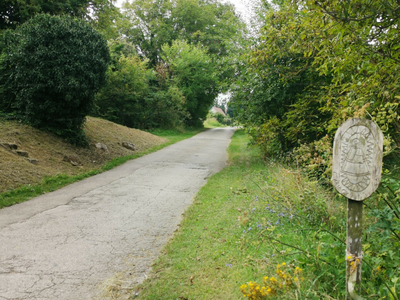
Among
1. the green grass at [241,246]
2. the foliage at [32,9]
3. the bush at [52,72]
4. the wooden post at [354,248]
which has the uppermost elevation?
the foliage at [32,9]

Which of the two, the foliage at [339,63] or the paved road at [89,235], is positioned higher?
the foliage at [339,63]

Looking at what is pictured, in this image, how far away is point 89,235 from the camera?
5.26m

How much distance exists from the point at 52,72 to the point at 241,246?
9.42 meters

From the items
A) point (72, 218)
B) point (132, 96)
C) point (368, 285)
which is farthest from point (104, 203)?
point (132, 96)

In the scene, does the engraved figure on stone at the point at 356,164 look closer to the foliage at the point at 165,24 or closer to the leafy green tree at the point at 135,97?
the leafy green tree at the point at 135,97

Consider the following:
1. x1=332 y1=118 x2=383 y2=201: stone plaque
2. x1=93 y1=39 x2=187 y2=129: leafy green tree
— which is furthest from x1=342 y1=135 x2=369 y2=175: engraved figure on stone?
x1=93 y1=39 x2=187 y2=129: leafy green tree

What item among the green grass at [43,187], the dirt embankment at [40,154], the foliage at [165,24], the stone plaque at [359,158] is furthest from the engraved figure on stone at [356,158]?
the foliage at [165,24]

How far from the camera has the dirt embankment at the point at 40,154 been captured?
8.37m

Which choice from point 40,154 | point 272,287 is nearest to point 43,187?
point 40,154

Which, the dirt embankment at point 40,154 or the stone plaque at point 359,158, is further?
the dirt embankment at point 40,154

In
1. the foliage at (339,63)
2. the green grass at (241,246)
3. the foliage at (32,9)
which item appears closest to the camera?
the green grass at (241,246)

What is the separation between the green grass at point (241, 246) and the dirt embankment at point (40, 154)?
4837 mm

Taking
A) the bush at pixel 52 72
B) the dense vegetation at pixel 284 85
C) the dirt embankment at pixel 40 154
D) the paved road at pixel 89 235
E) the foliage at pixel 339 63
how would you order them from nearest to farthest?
the paved road at pixel 89 235, the dense vegetation at pixel 284 85, the foliage at pixel 339 63, the dirt embankment at pixel 40 154, the bush at pixel 52 72

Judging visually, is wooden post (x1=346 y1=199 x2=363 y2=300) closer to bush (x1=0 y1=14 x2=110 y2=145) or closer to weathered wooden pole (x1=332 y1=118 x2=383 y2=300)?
weathered wooden pole (x1=332 y1=118 x2=383 y2=300)
